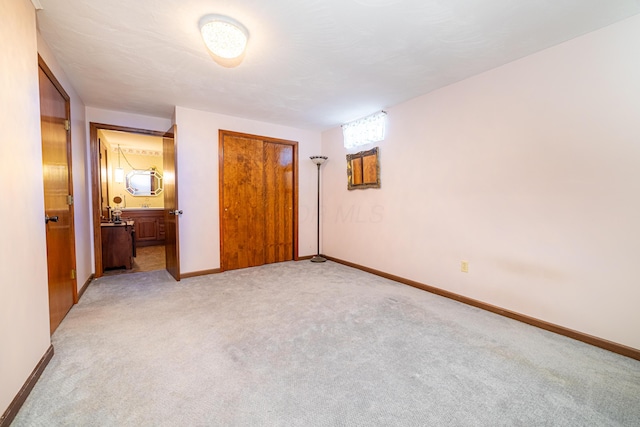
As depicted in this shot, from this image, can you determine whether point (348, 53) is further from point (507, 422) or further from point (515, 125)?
point (507, 422)

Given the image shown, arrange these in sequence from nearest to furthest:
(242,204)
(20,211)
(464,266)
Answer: (20,211), (464,266), (242,204)

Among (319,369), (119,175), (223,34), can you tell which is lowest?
(319,369)

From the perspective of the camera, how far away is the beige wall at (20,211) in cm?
128

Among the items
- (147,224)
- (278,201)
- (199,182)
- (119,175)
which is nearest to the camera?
(199,182)

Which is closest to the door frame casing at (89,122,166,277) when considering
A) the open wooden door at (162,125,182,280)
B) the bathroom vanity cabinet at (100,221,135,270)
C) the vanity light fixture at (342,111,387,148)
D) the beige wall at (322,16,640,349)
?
the bathroom vanity cabinet at (100,221,135,270)

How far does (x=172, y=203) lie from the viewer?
144 inches

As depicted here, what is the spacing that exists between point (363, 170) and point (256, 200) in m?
1.84

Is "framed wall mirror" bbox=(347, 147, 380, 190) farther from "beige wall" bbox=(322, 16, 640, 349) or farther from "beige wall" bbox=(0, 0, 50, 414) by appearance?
"beige wall" bbox=(0, 0, 50, 414)

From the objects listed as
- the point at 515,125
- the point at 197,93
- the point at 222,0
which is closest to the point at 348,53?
the point at 222,0

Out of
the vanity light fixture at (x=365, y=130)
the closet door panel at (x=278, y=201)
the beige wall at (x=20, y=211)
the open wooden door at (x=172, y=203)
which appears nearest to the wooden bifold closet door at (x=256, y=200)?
the closet door panel at (x=278, y=201)

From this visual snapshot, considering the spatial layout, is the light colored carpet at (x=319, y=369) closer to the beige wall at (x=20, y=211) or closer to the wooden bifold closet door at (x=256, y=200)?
the beige wall at (x=20, y=211)

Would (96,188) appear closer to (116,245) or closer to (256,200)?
(116,245)

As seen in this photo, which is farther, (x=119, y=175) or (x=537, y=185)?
(x=119, y=175)

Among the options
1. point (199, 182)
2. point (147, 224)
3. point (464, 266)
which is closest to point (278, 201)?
point (199, 182)
